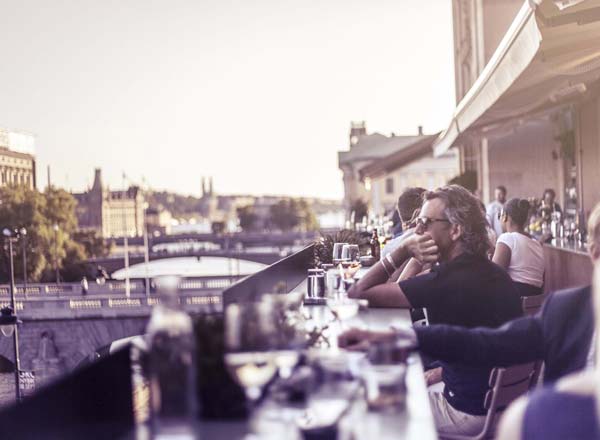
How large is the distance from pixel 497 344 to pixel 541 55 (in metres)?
3.08

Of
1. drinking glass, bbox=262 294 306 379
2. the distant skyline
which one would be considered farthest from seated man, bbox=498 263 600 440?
the distant skyline

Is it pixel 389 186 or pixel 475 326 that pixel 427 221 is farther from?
pixel 389 186

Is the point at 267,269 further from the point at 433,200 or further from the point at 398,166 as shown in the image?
the point at 398,166

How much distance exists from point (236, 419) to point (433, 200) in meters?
1.58

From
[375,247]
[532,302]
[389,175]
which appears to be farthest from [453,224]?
[389,175]

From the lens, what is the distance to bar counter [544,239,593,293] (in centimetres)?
613

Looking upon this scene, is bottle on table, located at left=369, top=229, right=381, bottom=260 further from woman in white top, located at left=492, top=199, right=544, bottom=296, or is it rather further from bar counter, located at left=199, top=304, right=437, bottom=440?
bar counter, located at left=199, top=304, right=437, bottom=440

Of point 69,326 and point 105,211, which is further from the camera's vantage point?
point 105,211

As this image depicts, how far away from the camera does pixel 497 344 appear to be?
7.48 ft

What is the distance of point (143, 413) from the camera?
169cm

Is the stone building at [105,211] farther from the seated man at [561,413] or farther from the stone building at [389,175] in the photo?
the seated man at [561,413]

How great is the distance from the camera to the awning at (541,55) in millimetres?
4258

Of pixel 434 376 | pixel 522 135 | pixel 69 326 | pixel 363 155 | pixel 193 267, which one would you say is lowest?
pixel 193 267

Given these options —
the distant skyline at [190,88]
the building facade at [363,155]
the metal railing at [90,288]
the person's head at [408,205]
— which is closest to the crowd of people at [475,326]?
the person's head at [408,205]
